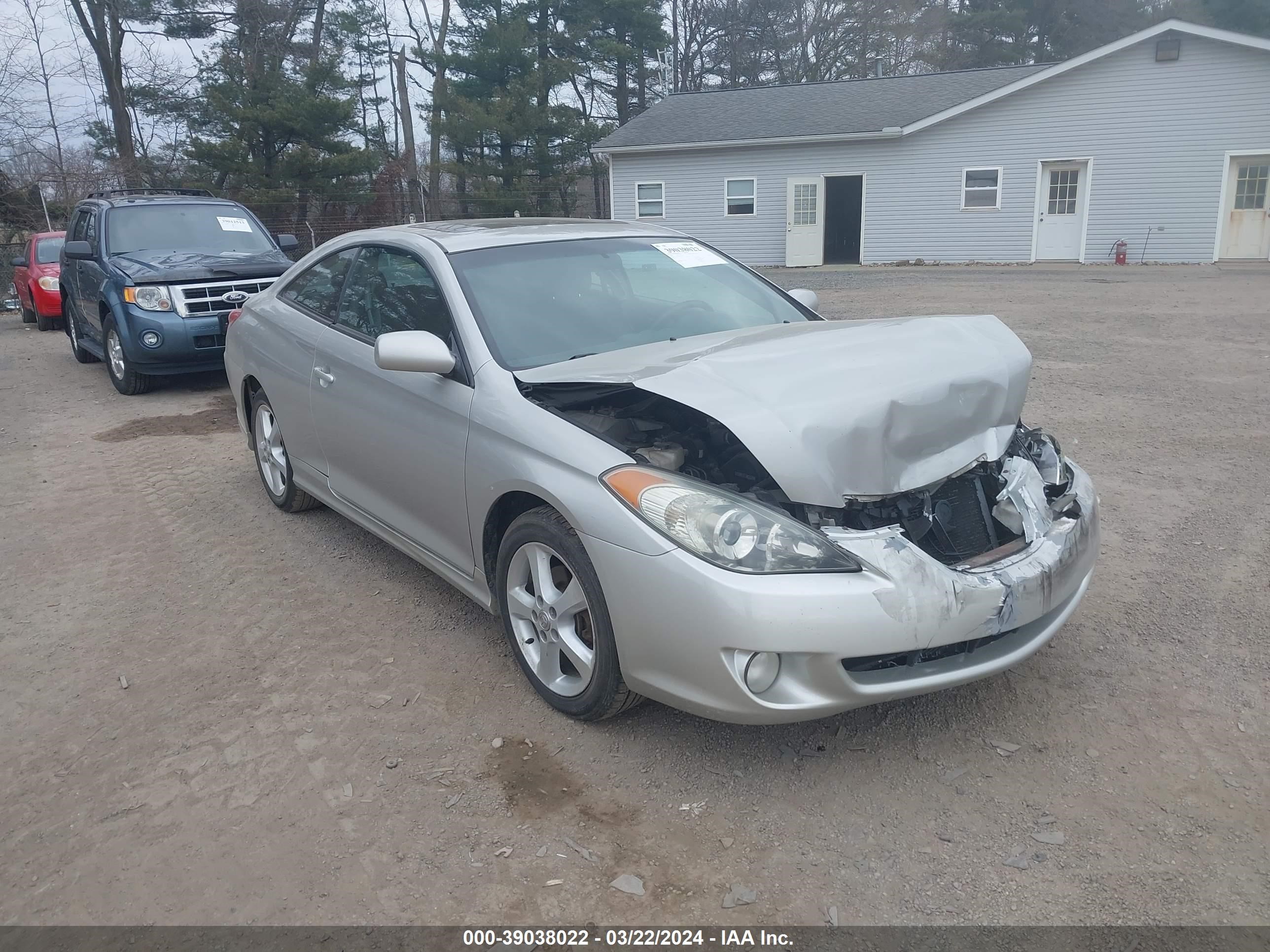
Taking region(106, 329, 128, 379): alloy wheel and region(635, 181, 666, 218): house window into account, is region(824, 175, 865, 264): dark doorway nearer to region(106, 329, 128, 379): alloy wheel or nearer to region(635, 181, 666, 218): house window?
region(635, 181, 666, 218): house window

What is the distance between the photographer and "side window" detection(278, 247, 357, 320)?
472cm

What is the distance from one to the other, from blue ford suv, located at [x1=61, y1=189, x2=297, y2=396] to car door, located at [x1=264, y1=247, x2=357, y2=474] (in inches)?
162

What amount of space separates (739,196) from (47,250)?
16.3 meters

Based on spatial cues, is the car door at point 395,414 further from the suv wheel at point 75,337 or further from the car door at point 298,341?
the suv wheel at point 75,337

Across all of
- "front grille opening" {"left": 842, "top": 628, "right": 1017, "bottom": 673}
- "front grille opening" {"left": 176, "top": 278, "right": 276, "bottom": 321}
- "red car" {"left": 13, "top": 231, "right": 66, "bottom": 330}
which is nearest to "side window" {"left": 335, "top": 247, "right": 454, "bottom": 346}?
"front grille opening" {"left": 842, "top": 628, "right": 1017, "bottom": 673}

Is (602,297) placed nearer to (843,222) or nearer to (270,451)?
(270,451)

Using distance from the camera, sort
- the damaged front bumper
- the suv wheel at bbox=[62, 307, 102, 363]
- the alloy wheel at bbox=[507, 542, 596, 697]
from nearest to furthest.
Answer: the damaged front bumper, the alloy wheel at bbox=[507, 542, 596, 697], the suv wheel at bbox=[62, 307, 102, 363]

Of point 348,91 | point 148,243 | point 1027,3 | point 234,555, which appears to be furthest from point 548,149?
point 234,555

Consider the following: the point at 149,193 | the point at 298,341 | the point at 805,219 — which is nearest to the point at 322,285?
the point at 298,341

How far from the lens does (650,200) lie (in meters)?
26.4

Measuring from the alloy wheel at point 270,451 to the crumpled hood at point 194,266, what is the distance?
4.05 meters
